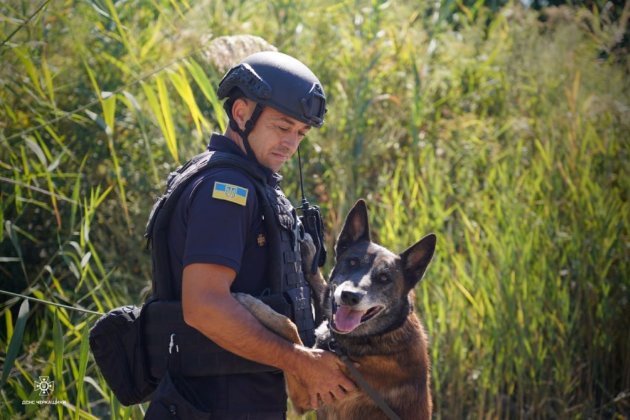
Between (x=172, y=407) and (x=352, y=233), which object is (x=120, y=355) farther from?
(x=352, y=233)

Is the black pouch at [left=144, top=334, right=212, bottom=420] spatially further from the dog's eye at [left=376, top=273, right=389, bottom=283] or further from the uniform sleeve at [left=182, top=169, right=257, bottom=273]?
the dog's eye at [left=376, top=273, right=389, bottom=283]

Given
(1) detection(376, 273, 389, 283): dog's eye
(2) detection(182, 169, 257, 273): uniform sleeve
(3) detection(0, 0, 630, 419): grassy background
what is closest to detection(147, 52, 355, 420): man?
(2) detection(182, 169, 257, 273): uniform sleeve

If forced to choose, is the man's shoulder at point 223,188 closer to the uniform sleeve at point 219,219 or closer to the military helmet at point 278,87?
the uniform sleeve at point 219,219

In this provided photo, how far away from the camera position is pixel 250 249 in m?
2.48

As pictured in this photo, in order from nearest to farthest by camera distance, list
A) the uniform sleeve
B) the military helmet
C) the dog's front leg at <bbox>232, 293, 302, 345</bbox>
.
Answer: the uniform sleeve < the dog's front leg at <bbox>232, 293, 302, 345</bbox> < the military helmet

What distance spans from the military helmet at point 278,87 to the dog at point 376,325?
0.57 m

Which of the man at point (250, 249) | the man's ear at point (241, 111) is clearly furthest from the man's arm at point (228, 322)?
the man's ear at point (241, 111)

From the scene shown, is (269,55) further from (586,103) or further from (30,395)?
(586,103)

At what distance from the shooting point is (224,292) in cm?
228

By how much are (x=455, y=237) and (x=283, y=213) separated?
2.90 metres

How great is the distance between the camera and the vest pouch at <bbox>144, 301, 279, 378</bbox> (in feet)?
8.02

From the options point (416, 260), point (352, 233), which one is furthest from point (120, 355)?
point (416, 260)

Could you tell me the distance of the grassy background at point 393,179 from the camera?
4.34 metres

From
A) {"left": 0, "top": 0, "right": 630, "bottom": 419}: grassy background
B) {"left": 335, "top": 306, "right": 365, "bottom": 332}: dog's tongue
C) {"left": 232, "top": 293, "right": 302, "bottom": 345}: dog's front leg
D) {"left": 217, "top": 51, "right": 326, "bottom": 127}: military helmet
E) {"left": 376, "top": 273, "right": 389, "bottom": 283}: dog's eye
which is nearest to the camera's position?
{"left": 232, "top": 293, "right": 302, "bottom": 345}: dog's front leg
